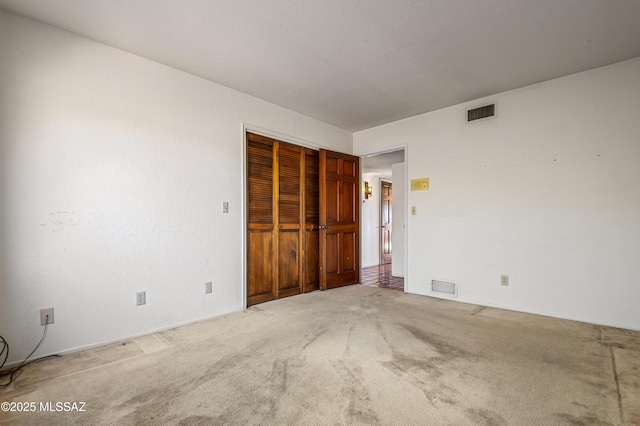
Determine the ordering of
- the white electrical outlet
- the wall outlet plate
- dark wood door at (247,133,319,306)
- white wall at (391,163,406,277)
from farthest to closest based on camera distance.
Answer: white wall at (391,163,406,277)
dark wood door at (247,133,319,306)
the white electrical outlet
the wall outlet plate

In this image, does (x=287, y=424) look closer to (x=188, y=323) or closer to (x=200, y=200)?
(x=188, y=323)

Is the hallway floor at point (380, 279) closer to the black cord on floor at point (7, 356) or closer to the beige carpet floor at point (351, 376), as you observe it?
the beige carpet floor at point (351, 376)

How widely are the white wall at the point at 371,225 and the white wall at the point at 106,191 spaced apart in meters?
4.14

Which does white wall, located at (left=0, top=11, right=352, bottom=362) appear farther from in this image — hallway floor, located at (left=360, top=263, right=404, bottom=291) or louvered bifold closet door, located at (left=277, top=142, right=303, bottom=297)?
hallway floor, located at (left=360, top=263, right=404, bottom=291)

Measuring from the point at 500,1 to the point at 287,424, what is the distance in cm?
302

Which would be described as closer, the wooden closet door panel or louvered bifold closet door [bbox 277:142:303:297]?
louvered bifold closet door [bbox 277:142:303:297]

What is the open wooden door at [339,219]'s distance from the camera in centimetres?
448

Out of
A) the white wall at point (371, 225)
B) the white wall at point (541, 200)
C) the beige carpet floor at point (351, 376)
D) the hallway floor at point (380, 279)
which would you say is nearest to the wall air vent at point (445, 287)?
the white wall at point (541, 200)

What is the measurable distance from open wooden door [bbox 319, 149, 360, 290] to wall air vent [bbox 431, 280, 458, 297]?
1.35 meters

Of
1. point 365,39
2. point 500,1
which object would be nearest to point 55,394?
point 365,39

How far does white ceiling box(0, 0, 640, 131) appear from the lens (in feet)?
7.02

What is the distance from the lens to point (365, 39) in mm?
2514

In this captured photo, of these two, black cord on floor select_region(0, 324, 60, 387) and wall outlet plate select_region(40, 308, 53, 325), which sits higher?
wall outlet plate select_region(40, 308, 53, 325)

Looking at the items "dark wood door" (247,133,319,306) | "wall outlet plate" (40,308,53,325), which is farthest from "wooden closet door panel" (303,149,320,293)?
"wall outlet plate" (40,308,53,325)
